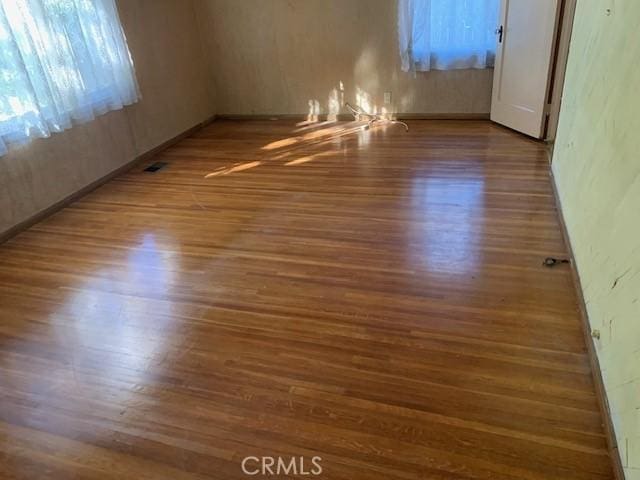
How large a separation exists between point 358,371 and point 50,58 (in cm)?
304

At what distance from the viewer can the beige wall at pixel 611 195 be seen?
143 cm

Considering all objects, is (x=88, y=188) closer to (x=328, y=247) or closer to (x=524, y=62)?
(x=328, y=247)

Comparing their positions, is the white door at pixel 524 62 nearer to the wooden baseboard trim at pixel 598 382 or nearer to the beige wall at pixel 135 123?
the wooden baseboard trim at pixel 598 382

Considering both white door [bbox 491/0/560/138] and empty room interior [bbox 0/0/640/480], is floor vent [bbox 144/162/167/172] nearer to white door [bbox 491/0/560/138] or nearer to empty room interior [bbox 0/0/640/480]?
empty room interior [bbox 0/0/640/480]

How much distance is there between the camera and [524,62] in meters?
3.92

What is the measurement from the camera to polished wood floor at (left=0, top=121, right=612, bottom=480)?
1.55 metres

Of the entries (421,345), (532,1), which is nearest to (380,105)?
(532,1)

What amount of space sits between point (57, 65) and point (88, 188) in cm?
96

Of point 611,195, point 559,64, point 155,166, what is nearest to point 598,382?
point 611,195

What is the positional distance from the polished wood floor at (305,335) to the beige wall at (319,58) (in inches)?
58.1

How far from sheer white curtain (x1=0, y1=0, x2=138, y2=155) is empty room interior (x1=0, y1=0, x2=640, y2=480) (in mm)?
17

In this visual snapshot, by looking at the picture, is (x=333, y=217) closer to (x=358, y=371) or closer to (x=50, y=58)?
(x=358, y=371)

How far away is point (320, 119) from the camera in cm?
520

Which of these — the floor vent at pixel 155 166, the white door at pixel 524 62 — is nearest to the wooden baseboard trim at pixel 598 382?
the white door at pixel 524 62
